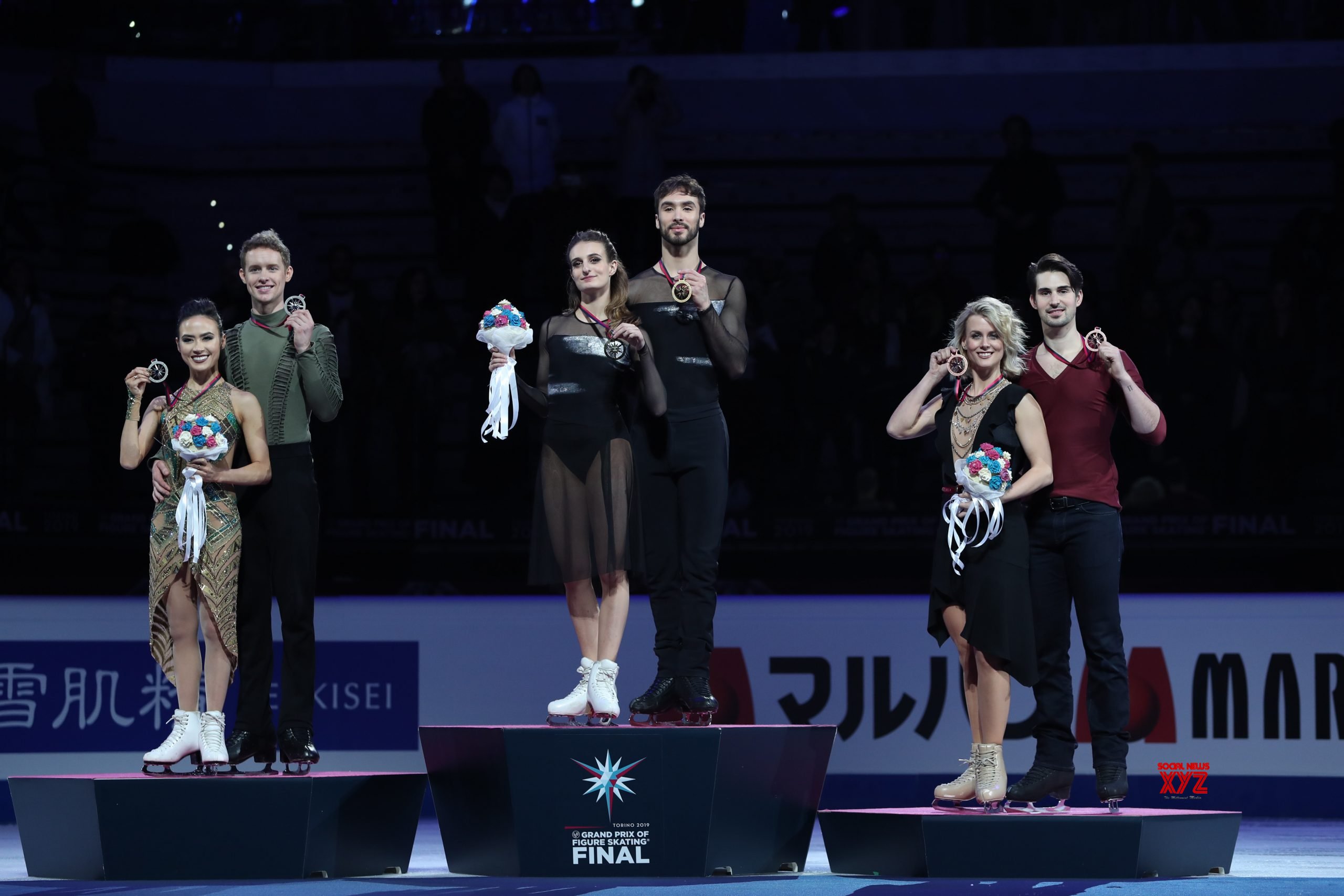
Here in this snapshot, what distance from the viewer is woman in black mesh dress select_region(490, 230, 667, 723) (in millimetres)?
6520

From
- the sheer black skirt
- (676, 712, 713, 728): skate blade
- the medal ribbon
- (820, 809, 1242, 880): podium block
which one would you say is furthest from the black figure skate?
the medal ribbon

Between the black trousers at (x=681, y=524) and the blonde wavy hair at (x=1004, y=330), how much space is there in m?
0.94

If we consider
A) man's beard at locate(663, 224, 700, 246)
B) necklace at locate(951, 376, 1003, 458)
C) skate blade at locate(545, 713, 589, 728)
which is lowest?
skate blade at locate(545, 713, 589, 728)

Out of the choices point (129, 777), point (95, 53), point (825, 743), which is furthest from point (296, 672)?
point (95, 53)

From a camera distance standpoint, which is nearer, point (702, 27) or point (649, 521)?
point (649, 521)

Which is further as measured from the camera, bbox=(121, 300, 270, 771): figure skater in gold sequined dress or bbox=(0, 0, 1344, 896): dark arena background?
bbox=(0, 0, 1344, 896): dark arena background

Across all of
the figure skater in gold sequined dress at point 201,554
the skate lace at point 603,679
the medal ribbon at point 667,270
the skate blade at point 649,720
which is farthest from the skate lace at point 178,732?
the medal ribbon at point 667,270

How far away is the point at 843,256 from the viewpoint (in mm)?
12805

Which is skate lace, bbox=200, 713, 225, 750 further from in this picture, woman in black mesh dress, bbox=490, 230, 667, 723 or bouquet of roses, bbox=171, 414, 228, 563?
woman in black mesh dress, bbox=490, 230, 667, 723

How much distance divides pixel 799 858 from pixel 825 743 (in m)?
0.44

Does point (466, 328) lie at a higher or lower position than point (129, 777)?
higher

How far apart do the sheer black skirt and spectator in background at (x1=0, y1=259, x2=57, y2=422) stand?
6.42 meters

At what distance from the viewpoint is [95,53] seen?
50.0ft

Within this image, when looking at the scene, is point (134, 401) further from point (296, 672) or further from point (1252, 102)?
point (1252, 102)
